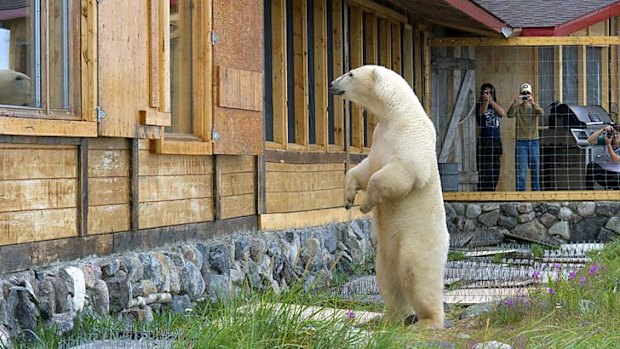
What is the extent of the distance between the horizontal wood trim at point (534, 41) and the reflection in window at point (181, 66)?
27.5 ft

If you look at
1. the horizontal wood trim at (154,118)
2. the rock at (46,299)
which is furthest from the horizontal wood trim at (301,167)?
the rock at (46,299)

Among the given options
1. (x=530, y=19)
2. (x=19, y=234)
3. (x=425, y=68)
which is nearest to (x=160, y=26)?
(x=19, y=234)

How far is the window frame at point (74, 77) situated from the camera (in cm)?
669

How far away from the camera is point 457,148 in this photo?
1750cm

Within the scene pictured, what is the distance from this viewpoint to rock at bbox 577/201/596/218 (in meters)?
16.2

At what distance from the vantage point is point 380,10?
566 inches

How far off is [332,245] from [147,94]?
4.59 meters

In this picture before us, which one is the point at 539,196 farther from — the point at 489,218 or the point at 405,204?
the point at 405,204

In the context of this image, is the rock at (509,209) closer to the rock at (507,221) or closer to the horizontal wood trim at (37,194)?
the rock at (507,221)

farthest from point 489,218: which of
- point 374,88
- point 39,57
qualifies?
point 39,57

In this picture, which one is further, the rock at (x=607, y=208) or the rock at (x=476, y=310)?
the rock at (x=607, y=208)

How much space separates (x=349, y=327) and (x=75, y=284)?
2028 mm

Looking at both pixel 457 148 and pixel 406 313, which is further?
pixel 457 148

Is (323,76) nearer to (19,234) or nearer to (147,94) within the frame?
(147,94)
